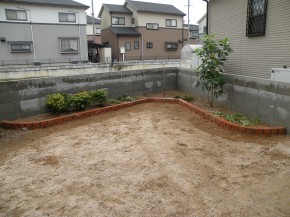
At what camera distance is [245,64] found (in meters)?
8.49

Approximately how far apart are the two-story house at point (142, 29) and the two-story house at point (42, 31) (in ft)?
18.0

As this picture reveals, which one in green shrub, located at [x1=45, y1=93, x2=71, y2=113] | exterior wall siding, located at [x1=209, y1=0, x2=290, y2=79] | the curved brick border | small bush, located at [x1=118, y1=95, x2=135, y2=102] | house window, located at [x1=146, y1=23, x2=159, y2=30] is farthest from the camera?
house window, located at [x1=146, y1=23, x2=159, y2=30]

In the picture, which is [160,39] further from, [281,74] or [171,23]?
[281,74]

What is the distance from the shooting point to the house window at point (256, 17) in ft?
24.6

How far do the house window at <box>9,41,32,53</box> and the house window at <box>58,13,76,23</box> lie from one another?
355 cm

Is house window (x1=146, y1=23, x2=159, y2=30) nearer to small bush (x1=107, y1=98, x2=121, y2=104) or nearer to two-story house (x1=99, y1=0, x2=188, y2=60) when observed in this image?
two-story house (x1=99, y1=0, x2=188, y2=60)

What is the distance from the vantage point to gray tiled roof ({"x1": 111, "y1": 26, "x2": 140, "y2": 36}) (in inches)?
1018

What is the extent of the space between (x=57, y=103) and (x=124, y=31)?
21952 mm

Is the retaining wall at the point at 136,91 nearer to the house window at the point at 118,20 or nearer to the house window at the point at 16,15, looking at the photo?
the house window at the point at 16,15

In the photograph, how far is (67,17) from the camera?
68.3 feet

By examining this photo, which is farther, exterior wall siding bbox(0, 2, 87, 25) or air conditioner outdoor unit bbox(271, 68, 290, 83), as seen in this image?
exterior wall siding bbox(0, 2, 87, 25)

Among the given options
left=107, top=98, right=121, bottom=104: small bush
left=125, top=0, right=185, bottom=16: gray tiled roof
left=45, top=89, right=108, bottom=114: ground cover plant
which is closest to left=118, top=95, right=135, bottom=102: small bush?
left=107, top=98, right=121, bottom=104: small bush

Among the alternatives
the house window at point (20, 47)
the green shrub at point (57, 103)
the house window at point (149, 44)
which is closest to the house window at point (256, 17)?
the green shrub at point (57, 103)

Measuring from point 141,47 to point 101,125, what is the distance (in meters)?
22.7
